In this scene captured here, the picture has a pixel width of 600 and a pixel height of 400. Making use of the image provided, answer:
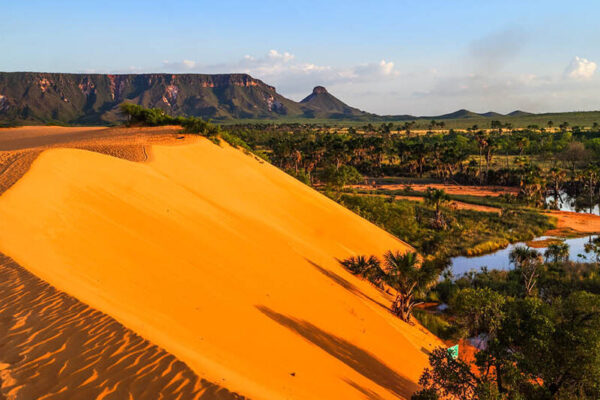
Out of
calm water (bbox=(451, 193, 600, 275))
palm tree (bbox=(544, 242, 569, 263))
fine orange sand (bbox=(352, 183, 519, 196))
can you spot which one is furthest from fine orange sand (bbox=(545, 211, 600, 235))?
fine orange sand (bbox=(352, 183, 519, 196))

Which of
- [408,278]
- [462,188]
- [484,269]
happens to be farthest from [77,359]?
[462,188]

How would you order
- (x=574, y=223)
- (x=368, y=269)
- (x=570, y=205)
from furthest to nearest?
(x=570, y=205), (x=574, y=223), (x=368, y=269)

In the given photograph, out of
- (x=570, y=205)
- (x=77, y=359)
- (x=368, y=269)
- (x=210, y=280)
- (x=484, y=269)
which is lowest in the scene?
(x=484, y=269)

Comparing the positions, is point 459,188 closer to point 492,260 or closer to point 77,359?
point 492,260

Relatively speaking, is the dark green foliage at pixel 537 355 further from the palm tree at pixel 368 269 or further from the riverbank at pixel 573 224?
the riverbank at pixel 573 224

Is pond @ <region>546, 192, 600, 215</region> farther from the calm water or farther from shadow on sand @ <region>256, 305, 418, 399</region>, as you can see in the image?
shadow on sand @ <region>256, 305, 418, 399</region>

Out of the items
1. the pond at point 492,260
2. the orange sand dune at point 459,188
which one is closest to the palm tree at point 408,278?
the pond at point 492,260

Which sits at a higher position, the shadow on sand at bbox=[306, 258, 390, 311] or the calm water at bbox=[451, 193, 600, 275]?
the shadow on sand at bbox=[306, 258, 390, 311]

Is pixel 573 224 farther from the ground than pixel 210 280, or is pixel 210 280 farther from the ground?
pixel 210 280
